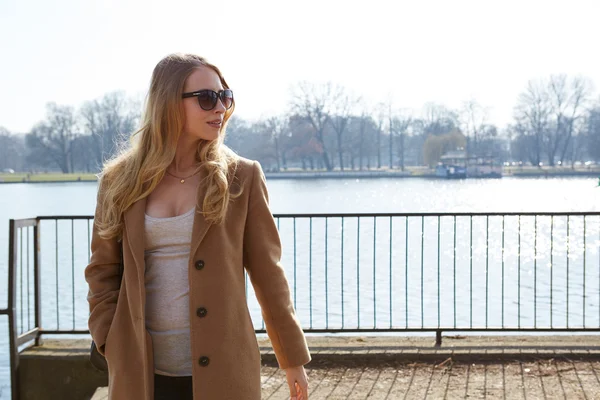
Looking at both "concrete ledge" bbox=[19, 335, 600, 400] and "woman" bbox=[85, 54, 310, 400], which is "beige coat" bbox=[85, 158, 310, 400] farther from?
"concrete ledge" bbox=[19, 335, 600, 400]

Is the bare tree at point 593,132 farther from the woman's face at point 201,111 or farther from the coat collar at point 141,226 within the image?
the coat collar at point 141,226

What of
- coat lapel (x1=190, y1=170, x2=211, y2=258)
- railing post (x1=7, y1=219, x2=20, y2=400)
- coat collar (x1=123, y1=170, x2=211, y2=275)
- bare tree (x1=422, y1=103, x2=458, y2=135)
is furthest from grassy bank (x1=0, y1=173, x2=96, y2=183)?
coat lapel (x1=190, y1=170, x2=211, y2=258)

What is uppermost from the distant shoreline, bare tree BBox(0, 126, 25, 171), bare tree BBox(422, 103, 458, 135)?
bare tree BBox(422, 103, 458, 135)

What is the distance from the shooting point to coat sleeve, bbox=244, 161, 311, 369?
2562 mm

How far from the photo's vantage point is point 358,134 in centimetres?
11819

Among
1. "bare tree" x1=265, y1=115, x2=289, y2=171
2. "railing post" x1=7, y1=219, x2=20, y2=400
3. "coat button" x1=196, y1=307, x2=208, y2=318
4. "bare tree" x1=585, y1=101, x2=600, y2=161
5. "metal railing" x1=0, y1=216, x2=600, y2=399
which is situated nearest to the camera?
"coat button" x1=196, y1=307, x2=208, y2=318

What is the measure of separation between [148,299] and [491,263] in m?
22.8

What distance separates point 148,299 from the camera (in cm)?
250

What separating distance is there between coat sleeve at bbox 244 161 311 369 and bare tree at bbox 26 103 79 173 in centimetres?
10506

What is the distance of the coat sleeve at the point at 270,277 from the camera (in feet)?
8.41

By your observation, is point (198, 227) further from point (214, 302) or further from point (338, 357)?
point (338, 357)

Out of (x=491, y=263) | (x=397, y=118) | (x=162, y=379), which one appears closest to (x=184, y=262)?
(x=162, y=379)

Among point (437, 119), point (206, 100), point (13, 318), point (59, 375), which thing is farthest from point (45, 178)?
point (206, 100)

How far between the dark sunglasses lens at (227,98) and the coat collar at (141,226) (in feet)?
0.81
